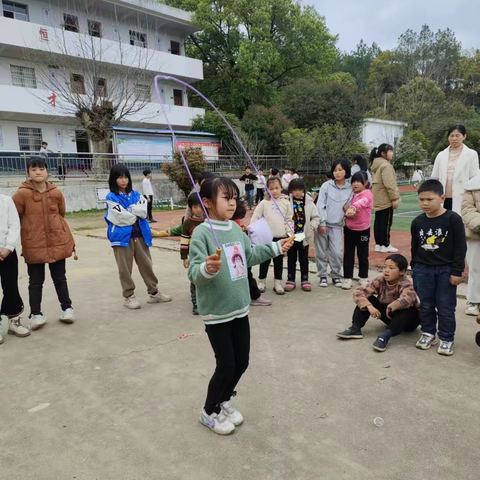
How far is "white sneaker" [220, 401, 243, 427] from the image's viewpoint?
2.50 metres

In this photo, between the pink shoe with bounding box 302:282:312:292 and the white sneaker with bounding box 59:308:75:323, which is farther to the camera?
the pink shoe with bounding box 302:282:312:292

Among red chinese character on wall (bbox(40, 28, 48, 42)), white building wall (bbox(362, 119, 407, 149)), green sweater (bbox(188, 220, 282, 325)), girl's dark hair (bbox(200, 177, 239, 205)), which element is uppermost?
red chinese character on wall (bbox(40, 28, 48, 42))

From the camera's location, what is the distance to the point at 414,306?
3.71 meters

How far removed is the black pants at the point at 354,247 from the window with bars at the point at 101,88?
17002mm

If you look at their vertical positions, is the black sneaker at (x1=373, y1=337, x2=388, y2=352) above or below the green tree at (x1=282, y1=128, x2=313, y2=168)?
below

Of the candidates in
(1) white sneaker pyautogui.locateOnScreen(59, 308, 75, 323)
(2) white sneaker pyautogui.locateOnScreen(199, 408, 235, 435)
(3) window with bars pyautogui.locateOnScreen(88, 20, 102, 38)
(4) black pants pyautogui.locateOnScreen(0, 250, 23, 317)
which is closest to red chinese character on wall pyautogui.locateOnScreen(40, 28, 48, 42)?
(3) window with bars pyautogui.locateOnScreen(88, 20, 102, 38)

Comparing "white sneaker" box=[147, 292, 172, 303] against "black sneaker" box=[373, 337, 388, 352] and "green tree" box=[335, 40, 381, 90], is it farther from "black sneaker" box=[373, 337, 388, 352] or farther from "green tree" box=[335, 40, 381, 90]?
"green tree" box=[335, 40, 381, 90]

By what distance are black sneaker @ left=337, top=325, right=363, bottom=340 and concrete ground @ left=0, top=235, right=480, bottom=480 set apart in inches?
2.5

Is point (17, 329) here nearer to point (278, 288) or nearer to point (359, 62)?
point (278, 288)

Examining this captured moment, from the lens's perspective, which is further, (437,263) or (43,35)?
(43,35)

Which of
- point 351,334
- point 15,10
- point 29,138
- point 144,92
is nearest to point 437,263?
point 351,334

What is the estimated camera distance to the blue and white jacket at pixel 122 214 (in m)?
4.66

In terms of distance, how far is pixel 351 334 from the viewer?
147 inches

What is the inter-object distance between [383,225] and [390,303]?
3.43 metres
